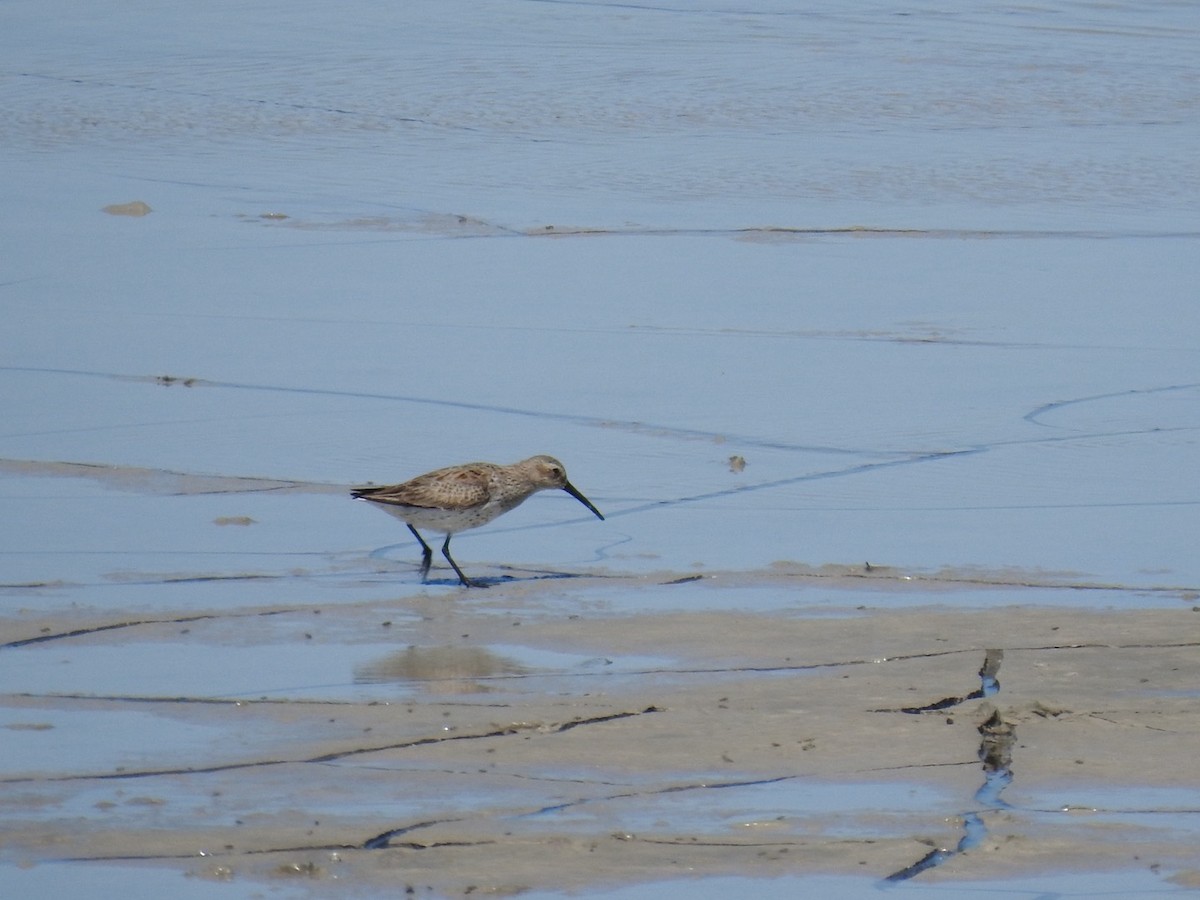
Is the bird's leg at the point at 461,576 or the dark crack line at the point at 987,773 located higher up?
the dark crack line at the point at 987,773

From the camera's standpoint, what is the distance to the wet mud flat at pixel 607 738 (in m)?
5.52

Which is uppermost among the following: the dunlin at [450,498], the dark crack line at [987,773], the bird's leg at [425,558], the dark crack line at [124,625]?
the dark crack line at [987,773]

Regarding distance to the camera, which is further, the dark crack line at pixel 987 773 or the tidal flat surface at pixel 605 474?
the tidal flat surface at pixel 605 474

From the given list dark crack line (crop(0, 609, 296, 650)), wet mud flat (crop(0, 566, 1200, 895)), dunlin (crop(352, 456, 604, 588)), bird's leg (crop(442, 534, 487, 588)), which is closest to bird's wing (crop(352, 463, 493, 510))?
dunlin (crop(352, 456, 604, 588))

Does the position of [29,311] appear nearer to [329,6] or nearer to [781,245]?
[781,245]

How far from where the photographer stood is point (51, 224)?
15.2 metres

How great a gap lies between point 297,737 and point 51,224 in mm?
9388

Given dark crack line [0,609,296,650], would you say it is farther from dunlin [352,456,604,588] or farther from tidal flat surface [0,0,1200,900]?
dunlin [352,456,604,588]

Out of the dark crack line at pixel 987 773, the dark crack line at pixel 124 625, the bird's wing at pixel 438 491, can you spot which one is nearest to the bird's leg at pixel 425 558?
the bird's wing at pixel 438 491

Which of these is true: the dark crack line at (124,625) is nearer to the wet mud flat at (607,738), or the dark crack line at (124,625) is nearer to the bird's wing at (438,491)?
the wet mud flat at (607,738)

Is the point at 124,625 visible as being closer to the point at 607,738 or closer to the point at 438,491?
the point at 438,491

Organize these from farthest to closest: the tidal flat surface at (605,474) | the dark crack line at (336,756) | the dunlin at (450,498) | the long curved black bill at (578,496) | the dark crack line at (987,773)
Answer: the long curved black bill at (578,496) < the dunlin at (450,498) < the dark crack line at (336,756) < the tidal flat surface at (605,474) < the dark crack line at (987,773)

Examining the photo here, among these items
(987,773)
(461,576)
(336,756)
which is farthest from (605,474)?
(987,773)

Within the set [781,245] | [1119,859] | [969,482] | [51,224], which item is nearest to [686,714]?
[1119,859]
